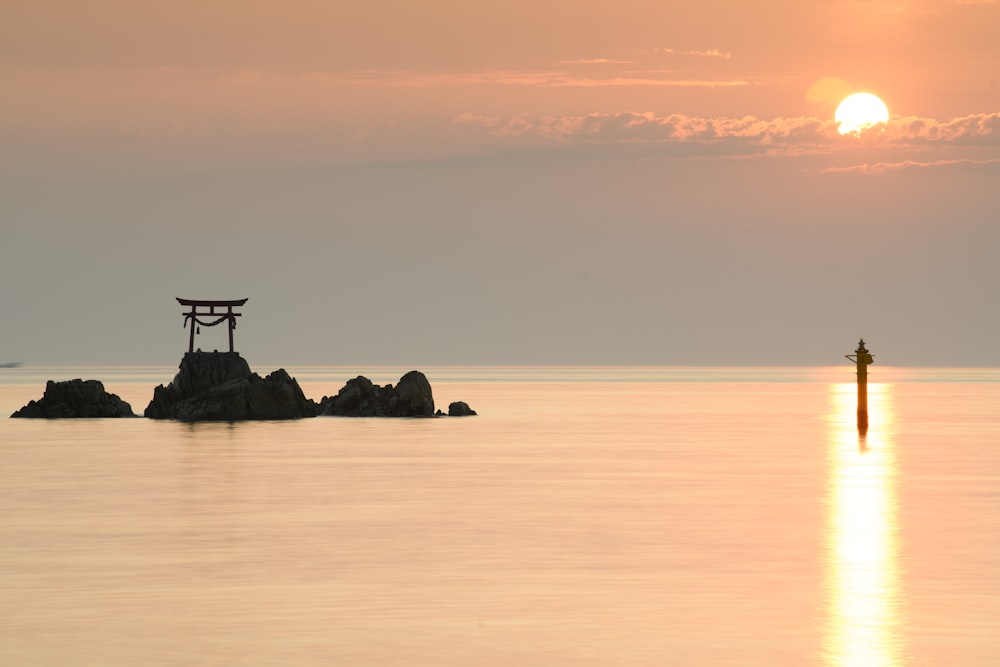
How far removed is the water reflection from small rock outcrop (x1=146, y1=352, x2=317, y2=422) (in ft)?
124

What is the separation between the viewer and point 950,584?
29.6 meters

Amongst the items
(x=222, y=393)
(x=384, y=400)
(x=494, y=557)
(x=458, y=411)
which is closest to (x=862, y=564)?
(x=494, y=557)

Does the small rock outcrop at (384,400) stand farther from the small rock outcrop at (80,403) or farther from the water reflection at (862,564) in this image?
the water reflection at (862,564)

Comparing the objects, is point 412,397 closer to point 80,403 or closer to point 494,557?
point 80,403

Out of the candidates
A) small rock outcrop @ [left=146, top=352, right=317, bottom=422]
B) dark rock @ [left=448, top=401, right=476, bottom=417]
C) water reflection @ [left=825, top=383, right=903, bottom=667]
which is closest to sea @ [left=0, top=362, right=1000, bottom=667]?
water reflection @ [left=825, top=383, right=903, bottom=667]

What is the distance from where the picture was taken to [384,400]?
103500 mm

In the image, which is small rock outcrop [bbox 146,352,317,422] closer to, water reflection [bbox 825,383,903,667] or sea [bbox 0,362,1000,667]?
sea [bbox 0,362,1000,667]

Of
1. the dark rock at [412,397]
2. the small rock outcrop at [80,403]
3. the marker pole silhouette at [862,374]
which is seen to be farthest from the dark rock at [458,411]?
the marker pole silhouette at [862,374]

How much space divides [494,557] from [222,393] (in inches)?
2390

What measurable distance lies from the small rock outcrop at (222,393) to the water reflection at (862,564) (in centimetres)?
3779

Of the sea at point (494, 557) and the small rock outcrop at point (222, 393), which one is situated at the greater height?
the small rock outcrop at point (222, 393)

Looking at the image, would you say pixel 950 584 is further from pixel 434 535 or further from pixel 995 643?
pixel 434 535

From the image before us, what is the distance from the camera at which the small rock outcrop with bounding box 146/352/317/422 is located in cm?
9262

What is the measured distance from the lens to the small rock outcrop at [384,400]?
102438 millimetres
